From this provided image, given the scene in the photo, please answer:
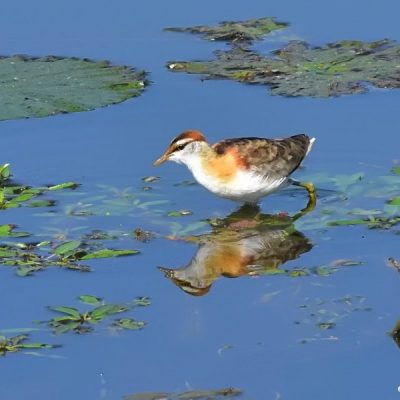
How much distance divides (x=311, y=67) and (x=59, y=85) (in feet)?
9.66

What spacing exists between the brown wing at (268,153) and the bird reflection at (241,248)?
0.44 meters

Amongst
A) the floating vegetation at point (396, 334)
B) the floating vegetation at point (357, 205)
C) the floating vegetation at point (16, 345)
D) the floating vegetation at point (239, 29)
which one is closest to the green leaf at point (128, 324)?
the floating vegetation at point (16, 345)

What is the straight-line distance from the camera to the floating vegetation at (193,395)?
9344mm

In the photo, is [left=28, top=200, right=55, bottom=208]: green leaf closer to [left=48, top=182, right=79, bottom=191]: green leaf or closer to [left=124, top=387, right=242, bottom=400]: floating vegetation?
[left=48, top=182, right=79, bottom=191]: green leaf

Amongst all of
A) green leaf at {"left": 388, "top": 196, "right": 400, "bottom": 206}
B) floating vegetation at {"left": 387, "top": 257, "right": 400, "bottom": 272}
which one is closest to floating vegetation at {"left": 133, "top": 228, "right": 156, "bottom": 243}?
floating vegetation at {"left": 387, "top": 257, "right": 400, "bottom": 272}

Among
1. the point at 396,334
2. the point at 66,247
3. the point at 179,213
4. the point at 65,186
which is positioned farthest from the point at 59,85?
the point at 396,334

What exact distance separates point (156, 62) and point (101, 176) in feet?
12.3

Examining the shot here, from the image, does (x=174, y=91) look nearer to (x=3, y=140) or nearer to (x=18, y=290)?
(x=3, y=140)

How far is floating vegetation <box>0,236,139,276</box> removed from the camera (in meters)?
11.6

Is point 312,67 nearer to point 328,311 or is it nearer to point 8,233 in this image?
point 8,233

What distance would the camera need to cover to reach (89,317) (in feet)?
34.7

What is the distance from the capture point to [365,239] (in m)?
12.2

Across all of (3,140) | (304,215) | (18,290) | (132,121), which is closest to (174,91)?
(132,121)

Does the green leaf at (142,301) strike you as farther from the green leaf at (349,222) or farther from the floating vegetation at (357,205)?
the green leaf at (349,222)
